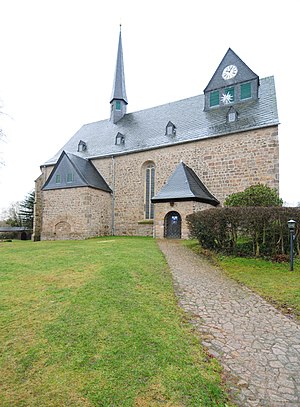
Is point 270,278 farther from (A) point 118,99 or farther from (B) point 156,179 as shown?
(A) point 118,99

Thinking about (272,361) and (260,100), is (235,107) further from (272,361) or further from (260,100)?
(272,361)

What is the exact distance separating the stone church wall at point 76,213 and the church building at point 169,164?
77 millimetres

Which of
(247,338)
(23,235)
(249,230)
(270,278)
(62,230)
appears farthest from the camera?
(23,235)

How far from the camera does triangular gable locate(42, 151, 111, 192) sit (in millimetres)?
20750

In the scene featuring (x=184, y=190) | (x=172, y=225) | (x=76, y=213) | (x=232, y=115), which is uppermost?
(x=232, y=115)

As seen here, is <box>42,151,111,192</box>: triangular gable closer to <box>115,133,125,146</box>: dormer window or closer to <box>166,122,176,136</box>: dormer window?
<box>115,133,125,146</box>: dormer window

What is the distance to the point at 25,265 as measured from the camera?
24.7 feet

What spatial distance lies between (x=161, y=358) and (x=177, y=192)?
544 inches

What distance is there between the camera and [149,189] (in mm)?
21719

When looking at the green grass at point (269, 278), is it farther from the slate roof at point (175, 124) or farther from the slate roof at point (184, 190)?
the slate roof at point (175, 124)

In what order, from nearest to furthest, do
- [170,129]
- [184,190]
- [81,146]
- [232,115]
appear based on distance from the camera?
[184,190] → [232,115] → [170,129] → [81,146]

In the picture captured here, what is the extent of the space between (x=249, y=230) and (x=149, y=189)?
13449 mm

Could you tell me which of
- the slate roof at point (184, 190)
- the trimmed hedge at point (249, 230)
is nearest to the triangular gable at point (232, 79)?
the slate roof at point (184, 190)

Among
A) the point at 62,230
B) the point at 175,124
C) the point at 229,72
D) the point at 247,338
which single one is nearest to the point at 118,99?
the point at 175,124
